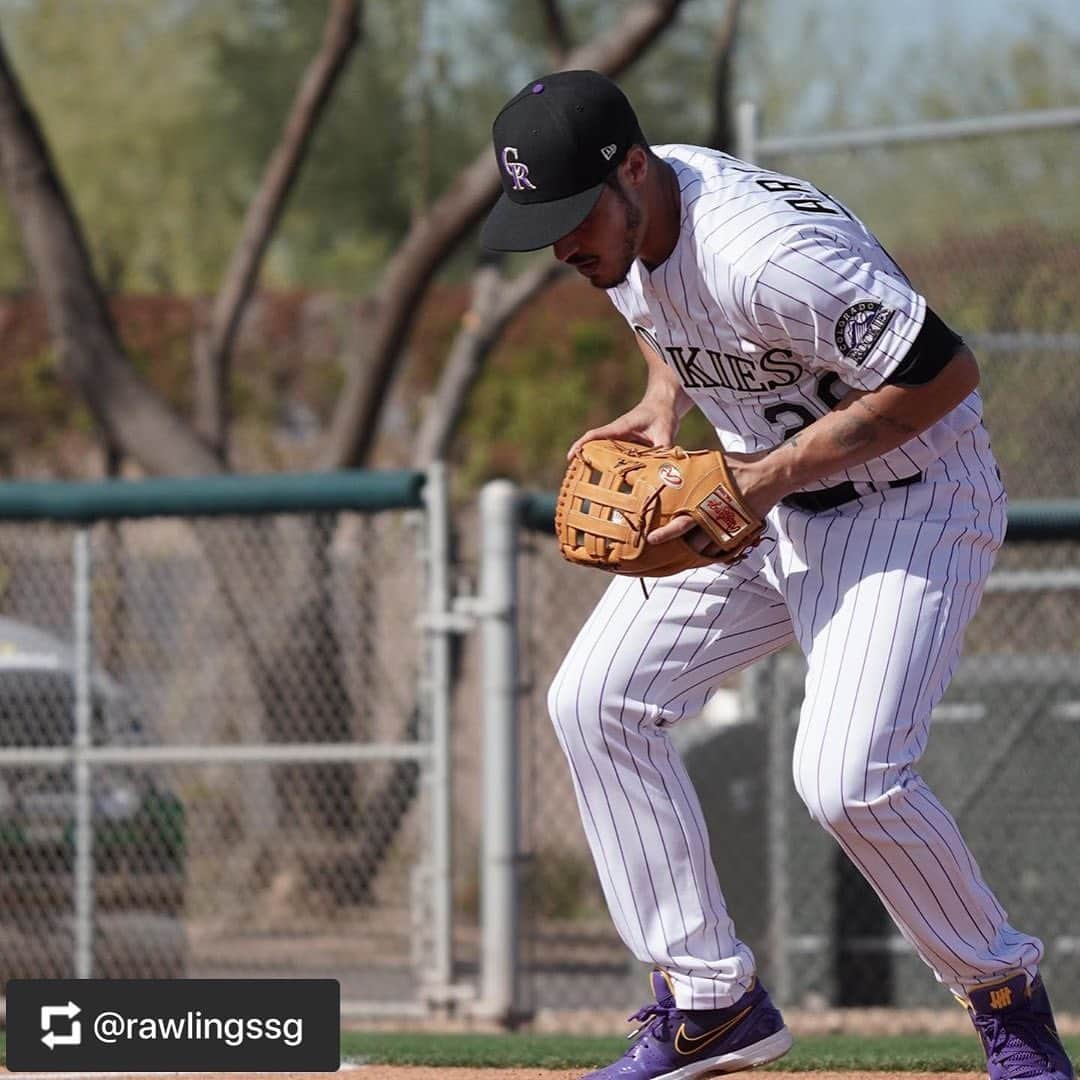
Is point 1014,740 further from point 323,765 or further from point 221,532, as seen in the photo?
point 221,532

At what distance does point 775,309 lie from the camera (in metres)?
3.47

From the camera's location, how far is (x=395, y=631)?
9.27 meters

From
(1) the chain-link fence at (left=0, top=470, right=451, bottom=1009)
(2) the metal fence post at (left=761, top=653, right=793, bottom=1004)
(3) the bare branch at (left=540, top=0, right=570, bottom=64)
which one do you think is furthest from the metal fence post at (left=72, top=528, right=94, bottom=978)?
(3) the bare branch at (left=540, top=0, right=570, bottom=64)

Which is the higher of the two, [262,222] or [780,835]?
[262,222]

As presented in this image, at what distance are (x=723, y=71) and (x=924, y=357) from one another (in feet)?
31.3

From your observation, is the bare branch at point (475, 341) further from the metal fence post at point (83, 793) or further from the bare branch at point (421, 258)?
the metal fence post at point (83, 793)

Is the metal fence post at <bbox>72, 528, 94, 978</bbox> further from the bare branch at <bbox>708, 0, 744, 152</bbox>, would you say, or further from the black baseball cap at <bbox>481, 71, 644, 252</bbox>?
the bare branch at <bbox>708, 0, 744, 152</bbox>

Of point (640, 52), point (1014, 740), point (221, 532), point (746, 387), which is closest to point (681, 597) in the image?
point (746, 387)

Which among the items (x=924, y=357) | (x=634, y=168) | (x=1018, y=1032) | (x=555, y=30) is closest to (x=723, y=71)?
(x=555, y=30)

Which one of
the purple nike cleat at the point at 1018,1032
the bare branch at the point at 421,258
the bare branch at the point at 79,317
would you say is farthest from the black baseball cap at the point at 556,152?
the bare branch at the point at 79,317

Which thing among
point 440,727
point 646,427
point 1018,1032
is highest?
point 440,727

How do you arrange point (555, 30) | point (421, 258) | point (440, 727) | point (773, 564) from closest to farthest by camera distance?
point (773, 564), point (440, 727), point (421, 258), point (555, 30)

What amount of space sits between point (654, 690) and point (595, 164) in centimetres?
101

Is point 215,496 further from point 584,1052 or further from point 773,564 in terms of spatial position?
point 773,564
